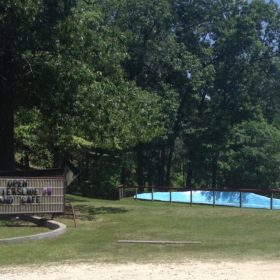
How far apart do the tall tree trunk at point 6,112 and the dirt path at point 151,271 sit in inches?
456

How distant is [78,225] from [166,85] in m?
29.0

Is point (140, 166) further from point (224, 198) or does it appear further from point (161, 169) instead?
point (224, 198)

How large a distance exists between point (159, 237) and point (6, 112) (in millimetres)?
8991

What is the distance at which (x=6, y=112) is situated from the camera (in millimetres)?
21719

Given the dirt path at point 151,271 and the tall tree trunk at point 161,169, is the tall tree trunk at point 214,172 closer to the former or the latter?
the tall tree trunk at point 161,169

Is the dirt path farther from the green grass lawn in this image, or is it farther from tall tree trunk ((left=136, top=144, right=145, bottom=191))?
tall tree trunk ((left=136, top=144, right=145, bottom=191))

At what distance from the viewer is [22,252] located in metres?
12.6

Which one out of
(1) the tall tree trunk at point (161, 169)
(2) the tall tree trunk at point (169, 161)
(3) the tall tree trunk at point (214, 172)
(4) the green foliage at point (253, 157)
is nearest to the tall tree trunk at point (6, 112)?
(4) the green foliage at point (253, 157)

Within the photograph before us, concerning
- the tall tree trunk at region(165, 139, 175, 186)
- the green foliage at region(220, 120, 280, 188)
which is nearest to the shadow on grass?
the green foliage at region(220, 120, 280, 188)

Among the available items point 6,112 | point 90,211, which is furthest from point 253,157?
point 6,112

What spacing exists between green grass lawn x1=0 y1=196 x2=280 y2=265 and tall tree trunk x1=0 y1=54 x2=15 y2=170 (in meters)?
3.12

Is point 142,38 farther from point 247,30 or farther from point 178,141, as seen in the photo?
point 178,141

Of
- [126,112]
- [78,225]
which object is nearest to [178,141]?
[126,112]

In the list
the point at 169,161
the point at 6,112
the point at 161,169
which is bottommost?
the point at 161,169
